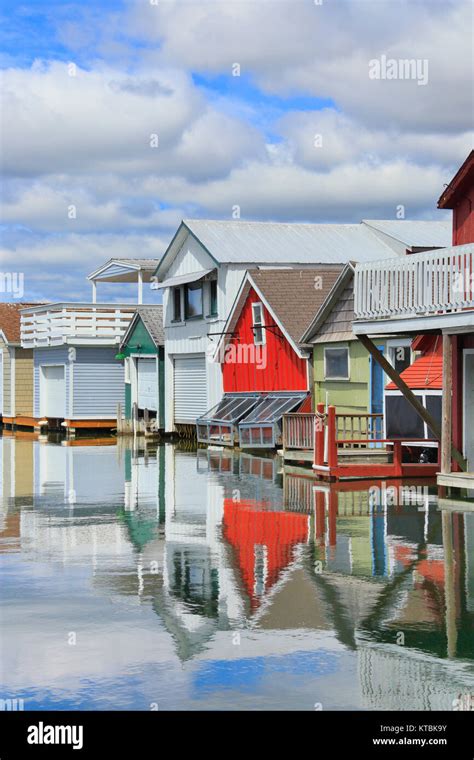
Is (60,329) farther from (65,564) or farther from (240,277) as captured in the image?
(65,564)

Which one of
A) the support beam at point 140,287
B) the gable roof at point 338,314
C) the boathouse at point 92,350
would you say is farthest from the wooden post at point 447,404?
the support beam at point 140,287

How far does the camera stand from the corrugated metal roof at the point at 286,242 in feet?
137

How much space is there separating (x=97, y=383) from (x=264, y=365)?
16.5 meters

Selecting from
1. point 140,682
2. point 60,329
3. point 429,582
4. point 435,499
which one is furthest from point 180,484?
point 60,329

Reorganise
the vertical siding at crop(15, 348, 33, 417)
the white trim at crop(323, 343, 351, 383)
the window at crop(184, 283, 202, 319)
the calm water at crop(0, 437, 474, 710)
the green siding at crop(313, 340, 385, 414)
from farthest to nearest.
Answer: the vertical siding at crop(15, 348, 33, 417)
the window at crop(184, 283, 202, 319)
the white trim at crop(323, 343, 351, 383)
the green siding at crop(313, 340, 385, 414)
the calm water at crop(0, 437, 474, 710)

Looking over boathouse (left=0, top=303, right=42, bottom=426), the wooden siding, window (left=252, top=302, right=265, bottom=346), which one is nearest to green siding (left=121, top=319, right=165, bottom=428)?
window (left=252, top=302, right=265, bottom=346)

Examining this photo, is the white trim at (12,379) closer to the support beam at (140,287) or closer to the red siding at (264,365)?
the support beam at (140,287)

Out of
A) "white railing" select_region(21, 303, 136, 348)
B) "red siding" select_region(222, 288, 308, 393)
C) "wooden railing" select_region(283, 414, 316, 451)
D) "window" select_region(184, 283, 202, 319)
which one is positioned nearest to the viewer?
"wooden railing" select_region(283, 414, 316, 451)

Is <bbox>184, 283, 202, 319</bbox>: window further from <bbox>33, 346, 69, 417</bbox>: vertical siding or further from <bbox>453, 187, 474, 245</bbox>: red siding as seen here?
<bbox>453, 187, 474, 245</bbox>: red siding

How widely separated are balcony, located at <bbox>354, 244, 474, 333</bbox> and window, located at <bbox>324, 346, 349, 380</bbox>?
10.6m

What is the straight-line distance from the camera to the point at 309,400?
3578 centimetres

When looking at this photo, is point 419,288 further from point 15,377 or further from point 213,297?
point 15,377

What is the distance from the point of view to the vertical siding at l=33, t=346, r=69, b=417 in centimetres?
5369
